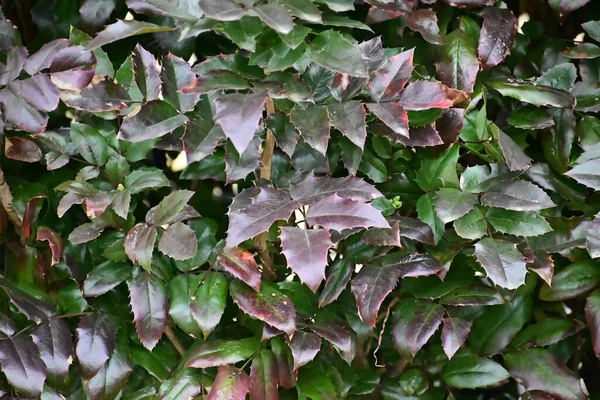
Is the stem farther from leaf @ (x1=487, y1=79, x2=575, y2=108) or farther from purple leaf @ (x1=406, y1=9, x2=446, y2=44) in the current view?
leaf @ (x1=487, y1=79, x2=575, y2=108)

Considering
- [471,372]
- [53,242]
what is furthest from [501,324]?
[53,242]

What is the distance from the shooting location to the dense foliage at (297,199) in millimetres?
857

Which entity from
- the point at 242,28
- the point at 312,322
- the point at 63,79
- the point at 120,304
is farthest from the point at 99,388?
the point at 242,28

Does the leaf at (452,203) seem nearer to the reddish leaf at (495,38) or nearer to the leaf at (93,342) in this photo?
the reddish leaf at (495,38)

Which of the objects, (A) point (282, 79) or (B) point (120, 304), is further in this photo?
(B) point (120, 304)

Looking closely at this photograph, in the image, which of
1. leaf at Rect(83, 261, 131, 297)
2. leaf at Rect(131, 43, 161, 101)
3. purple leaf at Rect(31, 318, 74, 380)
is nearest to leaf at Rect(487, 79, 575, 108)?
leaf at Rect(131, 43, 161, 101)

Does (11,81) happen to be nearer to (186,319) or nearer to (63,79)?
(63,79)

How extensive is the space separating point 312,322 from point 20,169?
1.78ft

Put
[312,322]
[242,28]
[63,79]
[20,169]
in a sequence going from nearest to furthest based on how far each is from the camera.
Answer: [242,28]
[63,79]
[312,322]
[20,169]

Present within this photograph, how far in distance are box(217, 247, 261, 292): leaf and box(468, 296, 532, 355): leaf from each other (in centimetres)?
42

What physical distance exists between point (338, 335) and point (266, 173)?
247 millimetres

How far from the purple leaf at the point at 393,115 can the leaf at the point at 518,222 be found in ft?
0.65

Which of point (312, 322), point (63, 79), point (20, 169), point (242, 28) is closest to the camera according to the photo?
point (242, 28)

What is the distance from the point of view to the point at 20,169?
1124 mm
